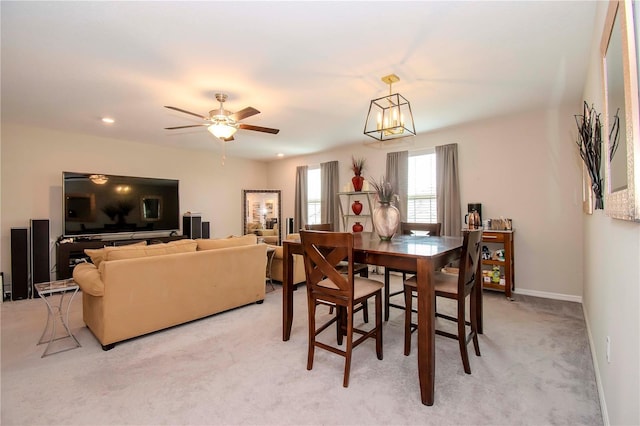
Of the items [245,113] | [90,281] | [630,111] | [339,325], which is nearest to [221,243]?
[90,281]

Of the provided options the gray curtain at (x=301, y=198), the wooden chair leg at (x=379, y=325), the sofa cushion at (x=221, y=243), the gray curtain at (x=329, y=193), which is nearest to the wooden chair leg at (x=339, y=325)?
the wooden chair leg at (x=379, y=325)

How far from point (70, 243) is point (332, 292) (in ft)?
14.9

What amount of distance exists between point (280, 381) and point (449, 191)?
3.78 metres

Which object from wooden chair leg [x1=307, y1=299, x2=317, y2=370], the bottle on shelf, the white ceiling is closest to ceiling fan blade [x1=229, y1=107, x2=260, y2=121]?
the white ceiling

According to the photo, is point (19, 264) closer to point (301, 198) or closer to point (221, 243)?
point (221, 243)

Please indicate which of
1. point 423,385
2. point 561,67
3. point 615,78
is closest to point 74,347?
point 423,385

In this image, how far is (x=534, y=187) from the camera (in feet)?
13.2

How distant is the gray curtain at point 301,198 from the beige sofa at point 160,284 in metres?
3.30

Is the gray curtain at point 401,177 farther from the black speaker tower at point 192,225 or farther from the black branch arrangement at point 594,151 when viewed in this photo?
the black speaker tower at point 192,225

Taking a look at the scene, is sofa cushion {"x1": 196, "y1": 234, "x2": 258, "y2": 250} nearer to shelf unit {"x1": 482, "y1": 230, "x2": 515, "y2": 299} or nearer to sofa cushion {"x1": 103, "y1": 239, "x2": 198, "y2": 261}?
sofa cushion {"x1": 103, "y1": 239, "x2": 198, "y2": 261}

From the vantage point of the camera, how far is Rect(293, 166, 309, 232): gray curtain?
692 cm

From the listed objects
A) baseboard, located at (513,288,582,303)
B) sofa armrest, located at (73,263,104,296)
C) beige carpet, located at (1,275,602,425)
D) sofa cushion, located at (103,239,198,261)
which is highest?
sofa cushion, located at (103,239,198,261)

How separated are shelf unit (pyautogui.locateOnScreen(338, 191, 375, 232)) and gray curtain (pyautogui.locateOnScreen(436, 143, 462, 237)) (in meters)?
1.33

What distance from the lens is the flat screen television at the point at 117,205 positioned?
473 cm
